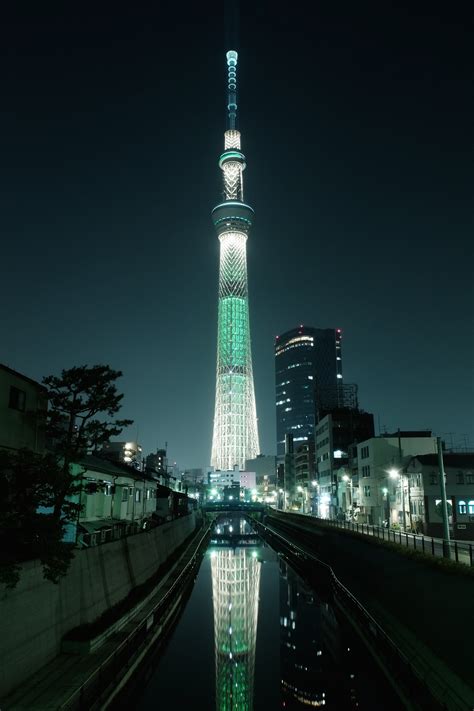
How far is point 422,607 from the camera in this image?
16.6 meters

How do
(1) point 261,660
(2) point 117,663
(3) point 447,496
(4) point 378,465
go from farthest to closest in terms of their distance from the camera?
(4) point 378,465 < (3) point 447,496 < (1) point 261,660 < (2) point 117,663

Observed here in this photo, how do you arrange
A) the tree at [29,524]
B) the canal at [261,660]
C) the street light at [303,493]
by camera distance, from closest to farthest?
the tree at [29,524]
the canal at [261,660]
the street light at [303,493]

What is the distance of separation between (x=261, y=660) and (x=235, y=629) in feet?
14.4

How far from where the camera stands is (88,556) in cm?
1800

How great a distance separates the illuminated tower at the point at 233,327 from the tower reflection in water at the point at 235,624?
86.8m

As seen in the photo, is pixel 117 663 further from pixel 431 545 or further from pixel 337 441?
pixel 337 441

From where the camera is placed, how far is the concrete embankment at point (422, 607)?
12938 millimetres

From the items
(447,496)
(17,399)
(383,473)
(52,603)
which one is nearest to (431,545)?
(447,496)

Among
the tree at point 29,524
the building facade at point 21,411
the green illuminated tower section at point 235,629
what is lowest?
the green illuminated tower section at point 235,629

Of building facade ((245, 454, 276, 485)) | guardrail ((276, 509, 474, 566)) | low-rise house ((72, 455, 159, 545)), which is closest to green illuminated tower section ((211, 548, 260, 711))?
low-rise house ((72, 455, 159, 545))

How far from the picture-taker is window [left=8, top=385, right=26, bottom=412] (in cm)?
1938

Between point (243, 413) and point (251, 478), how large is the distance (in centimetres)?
2025

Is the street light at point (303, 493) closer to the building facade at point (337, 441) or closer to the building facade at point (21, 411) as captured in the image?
the building facade at point (337, 441)

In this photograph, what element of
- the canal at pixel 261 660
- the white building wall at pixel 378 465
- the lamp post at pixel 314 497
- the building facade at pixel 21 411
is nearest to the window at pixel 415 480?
the white building wall at pixel 378 465
